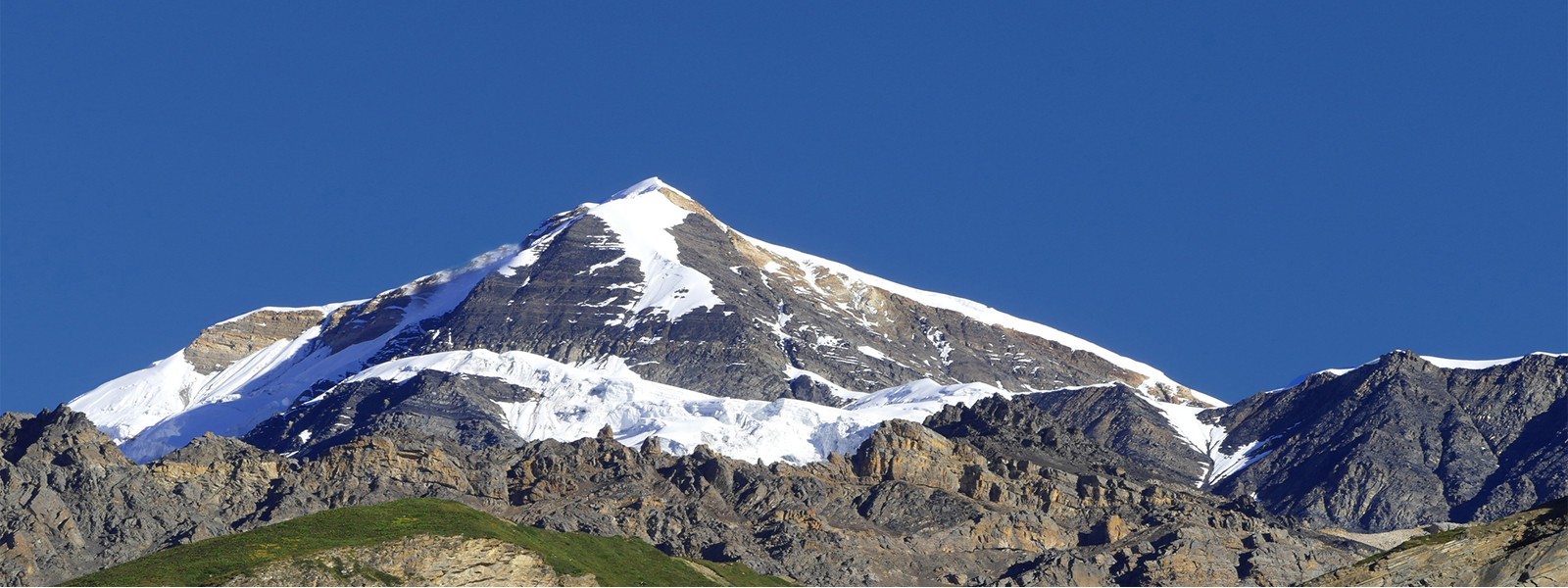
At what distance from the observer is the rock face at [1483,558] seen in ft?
386

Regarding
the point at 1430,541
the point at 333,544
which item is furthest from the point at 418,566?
the point at 1430,541

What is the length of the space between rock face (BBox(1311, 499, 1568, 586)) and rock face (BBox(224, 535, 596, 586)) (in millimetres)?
68191

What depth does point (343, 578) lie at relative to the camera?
174 m

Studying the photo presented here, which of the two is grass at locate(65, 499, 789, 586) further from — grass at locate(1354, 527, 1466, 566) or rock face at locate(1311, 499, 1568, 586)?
rock face at locate(1311, 499, 1568, 586)

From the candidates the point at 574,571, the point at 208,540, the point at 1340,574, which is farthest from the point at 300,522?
the point at 1340,574

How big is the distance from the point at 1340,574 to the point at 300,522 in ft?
274

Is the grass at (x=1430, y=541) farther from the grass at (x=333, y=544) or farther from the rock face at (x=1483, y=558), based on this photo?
the grass at (x=333, y=544)

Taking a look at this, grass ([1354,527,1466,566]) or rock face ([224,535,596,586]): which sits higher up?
rock face ([224,535,596,586])

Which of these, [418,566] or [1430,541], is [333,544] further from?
[1430,541]

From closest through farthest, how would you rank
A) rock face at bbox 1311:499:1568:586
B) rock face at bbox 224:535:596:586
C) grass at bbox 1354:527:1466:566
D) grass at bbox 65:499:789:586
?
rock face at bbox 1311:499:1568:586 < grass at bbox 1354:527:1466:566 < rock face at bbox 224:535:596:586 < grass at bbox 65:499:789:586

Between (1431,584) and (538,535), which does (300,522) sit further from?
(1431,584)

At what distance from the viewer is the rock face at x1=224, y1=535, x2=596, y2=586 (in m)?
172

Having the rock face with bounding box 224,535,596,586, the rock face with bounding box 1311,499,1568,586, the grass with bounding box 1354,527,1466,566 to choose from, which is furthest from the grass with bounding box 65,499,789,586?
Answer: the rock face with bounding box 1311,499,1568,586

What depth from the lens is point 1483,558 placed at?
120 meters
